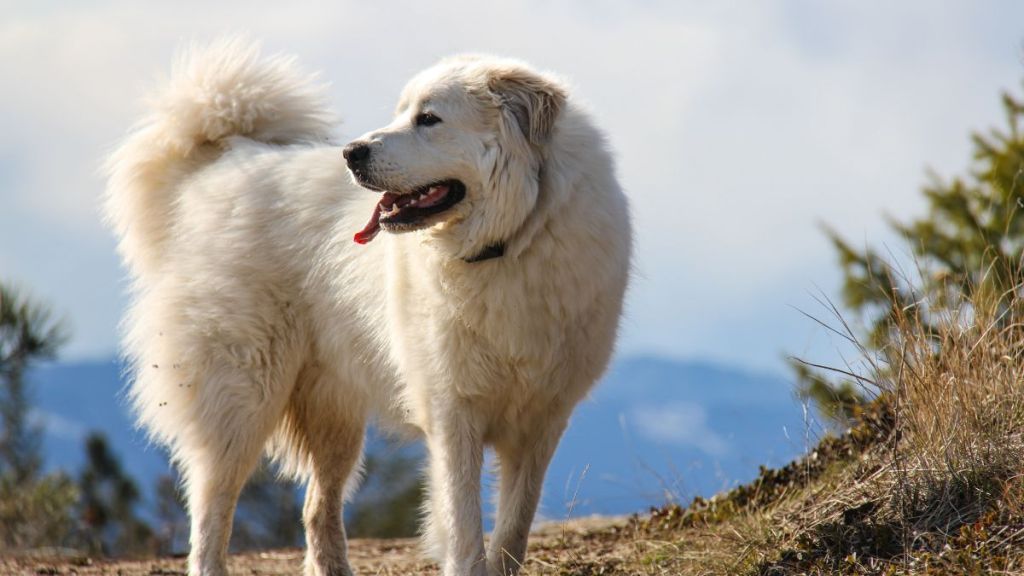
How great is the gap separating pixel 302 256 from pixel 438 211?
1170 millimetres

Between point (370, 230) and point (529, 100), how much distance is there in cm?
79

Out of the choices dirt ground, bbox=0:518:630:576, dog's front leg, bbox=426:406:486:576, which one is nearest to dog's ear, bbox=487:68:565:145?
dog's front leg, bbox=426:406:486:576

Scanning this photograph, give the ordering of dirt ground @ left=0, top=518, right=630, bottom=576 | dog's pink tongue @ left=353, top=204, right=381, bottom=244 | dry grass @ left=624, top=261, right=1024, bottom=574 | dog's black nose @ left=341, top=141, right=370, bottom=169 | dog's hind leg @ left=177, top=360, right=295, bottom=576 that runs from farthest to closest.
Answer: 1. dirt ground @ left=0, top=518, right=630, bottom=576
2. dog's hind leg @ left=177, top=360, right=295, bottom=576
3. dog's pink tongue @ left=353, top=204, right=381, bottom=244
4. dog's black nose @ left=341, top=141, right=370, bottom=169
5. dry grass @ left=624, top=261, right=1024, bottom=574

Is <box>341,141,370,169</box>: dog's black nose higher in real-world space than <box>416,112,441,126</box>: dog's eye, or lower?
lower

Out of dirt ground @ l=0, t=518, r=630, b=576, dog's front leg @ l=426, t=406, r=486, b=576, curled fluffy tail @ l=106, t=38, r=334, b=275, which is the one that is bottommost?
dog's front leg @ l=426, t=406, r=486, b=576

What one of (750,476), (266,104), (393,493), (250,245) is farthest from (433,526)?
(393,493)

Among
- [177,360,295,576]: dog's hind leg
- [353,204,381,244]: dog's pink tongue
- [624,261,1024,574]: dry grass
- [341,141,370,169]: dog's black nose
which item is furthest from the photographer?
[177,360,295,576]: dog's hind leg

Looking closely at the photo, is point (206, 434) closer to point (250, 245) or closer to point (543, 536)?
point (250, 245)

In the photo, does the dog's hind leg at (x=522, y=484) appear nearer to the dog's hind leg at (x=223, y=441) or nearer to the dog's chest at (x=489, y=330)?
the dog's chest at (x=489, y=330)

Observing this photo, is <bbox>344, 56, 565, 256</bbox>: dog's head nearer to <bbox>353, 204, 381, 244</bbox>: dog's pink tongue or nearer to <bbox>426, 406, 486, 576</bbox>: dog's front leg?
<bbox>353, 204, 381, 244</bbox>: dog's pink tongue

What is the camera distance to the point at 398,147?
170 inches

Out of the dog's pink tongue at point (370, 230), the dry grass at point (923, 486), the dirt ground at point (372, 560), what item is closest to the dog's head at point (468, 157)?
the dog's pink tongue at point (370, 230)

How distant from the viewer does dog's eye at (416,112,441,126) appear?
4.41 metres

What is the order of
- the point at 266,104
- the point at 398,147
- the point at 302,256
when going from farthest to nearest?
the point at 266,104 < the point at 302,256 < the point at 398,147
